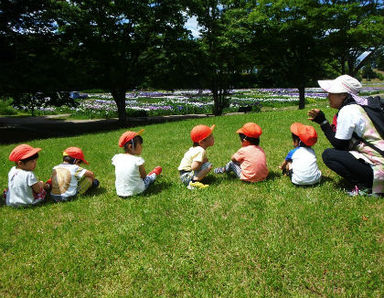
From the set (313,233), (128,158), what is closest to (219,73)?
(128,158)

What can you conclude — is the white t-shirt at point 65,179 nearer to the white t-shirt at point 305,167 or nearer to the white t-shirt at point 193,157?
the white t-shirt at point 193,157

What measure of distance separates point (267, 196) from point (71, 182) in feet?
10.2

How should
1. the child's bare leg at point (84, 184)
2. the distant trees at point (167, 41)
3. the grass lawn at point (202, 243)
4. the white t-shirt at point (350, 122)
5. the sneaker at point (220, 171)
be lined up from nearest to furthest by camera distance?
the grass lawn at point (202, 243) < the white t-shirt at point (350, 122) < the child's bare leg at point (84, 184) < the sneaker at point (220, 171) < the distant trees at point (167, 41)

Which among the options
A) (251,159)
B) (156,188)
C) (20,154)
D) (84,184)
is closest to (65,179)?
(84,184)

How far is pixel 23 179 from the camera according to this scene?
14.2 ft

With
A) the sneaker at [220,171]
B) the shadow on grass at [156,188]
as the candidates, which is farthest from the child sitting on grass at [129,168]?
the sneaker at [220,171]

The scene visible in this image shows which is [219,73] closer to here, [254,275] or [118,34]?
[118,34]

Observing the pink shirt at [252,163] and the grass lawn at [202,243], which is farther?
the pink shirt at [252,163]

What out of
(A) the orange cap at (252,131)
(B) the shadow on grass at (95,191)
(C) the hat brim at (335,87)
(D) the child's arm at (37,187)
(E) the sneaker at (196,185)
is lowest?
(B) the shadow on grass at (95,191)

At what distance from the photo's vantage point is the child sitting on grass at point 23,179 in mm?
4301

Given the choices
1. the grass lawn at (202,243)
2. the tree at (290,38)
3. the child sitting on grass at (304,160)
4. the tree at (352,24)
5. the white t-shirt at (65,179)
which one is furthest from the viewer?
the tree at (290,38)

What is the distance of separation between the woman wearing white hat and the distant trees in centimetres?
1203

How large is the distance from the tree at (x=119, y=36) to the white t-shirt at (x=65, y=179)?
415 inches

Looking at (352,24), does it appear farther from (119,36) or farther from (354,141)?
(354,141)
